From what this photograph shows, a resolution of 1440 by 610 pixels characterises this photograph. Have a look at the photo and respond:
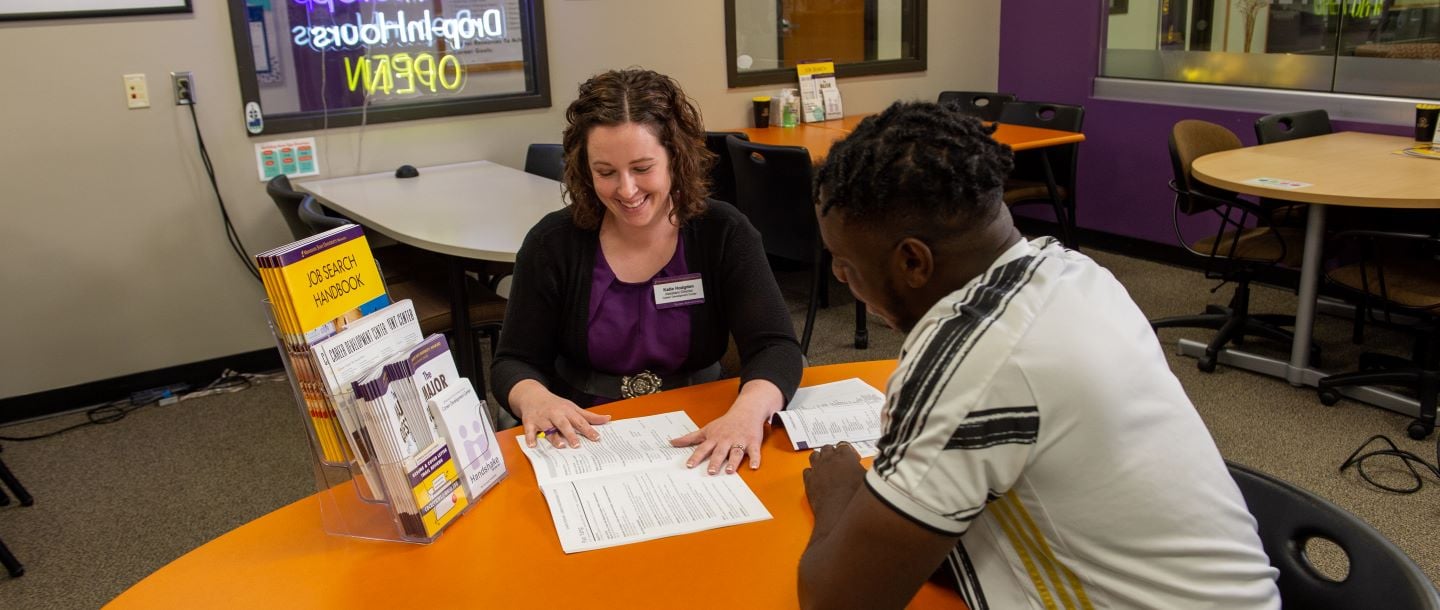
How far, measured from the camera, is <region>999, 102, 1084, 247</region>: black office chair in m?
4.41

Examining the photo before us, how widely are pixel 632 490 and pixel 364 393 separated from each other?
363 millimetres

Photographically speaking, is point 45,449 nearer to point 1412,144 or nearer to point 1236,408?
point 1236,408

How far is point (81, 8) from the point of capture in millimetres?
3369

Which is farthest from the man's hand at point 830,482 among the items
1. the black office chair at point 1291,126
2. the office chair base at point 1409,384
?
the black office chair at point 1291,126

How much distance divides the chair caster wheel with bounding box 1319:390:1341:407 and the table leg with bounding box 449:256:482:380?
263cm

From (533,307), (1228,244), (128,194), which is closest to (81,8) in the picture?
(128,194)

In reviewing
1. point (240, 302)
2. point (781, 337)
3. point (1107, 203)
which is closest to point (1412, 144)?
point (1107, 203)

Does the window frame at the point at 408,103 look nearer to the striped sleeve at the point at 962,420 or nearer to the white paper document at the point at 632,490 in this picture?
the white paper document at the point at 632,490

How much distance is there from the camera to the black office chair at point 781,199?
11.5ft

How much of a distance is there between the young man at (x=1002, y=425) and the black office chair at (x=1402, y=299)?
8.00 ft

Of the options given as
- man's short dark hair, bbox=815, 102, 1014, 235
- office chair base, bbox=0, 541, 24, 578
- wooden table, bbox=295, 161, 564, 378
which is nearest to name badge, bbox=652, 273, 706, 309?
wooden table, bbox=295, 161, 564, 378

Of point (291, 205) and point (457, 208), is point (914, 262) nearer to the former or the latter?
point (457, 208)

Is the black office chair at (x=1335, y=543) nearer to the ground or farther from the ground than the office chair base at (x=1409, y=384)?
farther from the ground

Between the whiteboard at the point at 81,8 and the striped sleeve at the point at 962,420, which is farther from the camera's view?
the whiteboard at the point at 81,8
